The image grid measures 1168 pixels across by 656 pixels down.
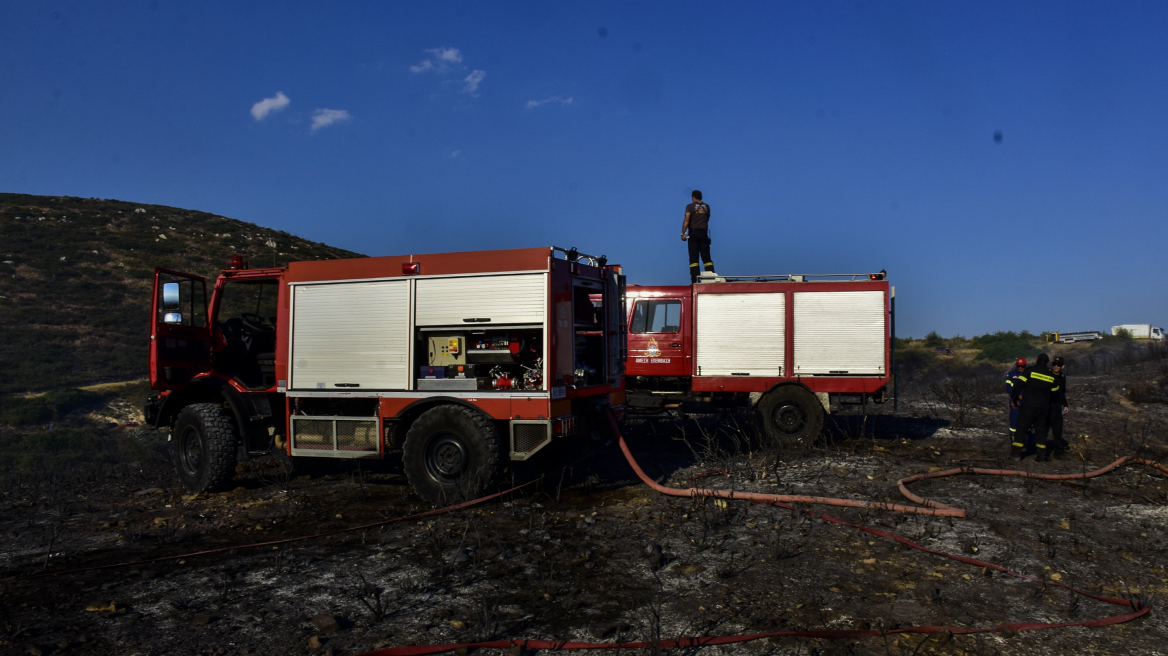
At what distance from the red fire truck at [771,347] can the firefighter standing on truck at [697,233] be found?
0.58 m

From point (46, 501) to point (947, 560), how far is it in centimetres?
1008

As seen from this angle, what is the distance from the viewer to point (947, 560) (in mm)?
5695

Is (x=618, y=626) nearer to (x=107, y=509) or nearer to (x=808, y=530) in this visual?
(x=808, y=530)

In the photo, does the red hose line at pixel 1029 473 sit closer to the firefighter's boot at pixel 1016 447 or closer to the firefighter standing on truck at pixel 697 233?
the firefighter's boot at pixel 1016 447

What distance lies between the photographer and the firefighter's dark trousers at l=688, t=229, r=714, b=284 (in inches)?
501

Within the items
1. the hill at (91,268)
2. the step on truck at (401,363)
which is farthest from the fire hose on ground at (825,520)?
the hill at (91,268)

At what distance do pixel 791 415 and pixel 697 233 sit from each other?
354 cm

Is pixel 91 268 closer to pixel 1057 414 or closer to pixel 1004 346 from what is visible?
pixel 1057 414

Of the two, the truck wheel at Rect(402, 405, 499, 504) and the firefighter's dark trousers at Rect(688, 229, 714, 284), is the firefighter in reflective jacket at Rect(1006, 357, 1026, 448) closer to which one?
the firefighter's dark trousers at Rect(688, 229, 714, 284)

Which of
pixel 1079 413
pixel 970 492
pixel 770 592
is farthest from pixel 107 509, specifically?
pixel 1079 413

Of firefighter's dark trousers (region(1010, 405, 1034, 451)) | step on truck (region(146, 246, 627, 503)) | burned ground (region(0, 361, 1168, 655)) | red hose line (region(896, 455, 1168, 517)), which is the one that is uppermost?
step on truck (region(146, 246, 627, 503))

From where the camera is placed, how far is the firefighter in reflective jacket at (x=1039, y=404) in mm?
9766

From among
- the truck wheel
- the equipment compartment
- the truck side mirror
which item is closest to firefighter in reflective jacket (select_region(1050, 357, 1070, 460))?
the equipment compartment

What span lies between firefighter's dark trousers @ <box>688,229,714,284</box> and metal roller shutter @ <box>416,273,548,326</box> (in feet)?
17.8
